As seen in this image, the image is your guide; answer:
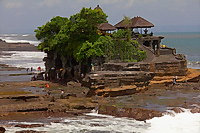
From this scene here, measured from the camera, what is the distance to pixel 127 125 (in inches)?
1002

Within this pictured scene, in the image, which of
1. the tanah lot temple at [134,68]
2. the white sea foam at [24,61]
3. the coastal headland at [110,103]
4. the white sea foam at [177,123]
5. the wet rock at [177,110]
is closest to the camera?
the white sea foam at [177,123]

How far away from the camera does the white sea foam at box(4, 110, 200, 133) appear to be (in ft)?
80.0

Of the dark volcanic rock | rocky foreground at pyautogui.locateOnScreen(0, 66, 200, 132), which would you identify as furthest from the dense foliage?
the dark volcanic rock

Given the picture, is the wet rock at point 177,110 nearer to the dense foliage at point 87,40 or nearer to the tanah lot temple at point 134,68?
the tanah lot temple at point 134,68

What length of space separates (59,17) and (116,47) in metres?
9.47

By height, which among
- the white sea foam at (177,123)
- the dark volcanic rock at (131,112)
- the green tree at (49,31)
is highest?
the green tree at (49,31)

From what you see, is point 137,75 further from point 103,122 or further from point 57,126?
point 57,126

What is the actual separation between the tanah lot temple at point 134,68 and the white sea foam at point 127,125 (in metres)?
6.59

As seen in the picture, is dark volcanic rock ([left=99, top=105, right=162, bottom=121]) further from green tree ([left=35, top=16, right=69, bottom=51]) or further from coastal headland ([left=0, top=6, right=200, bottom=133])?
green tree ([left=35, top=16, right=69, bottom=51])

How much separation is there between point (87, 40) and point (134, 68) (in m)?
8.16

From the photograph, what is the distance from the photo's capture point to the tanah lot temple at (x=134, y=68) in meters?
34.2

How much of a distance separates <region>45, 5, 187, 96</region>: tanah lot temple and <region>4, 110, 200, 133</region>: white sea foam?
21.6 feet

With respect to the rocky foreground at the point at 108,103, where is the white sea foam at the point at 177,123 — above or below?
below

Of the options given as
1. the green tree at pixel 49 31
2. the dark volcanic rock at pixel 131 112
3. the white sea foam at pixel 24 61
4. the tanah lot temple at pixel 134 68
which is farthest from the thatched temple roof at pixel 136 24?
the white sea foam at pixel 24 61
